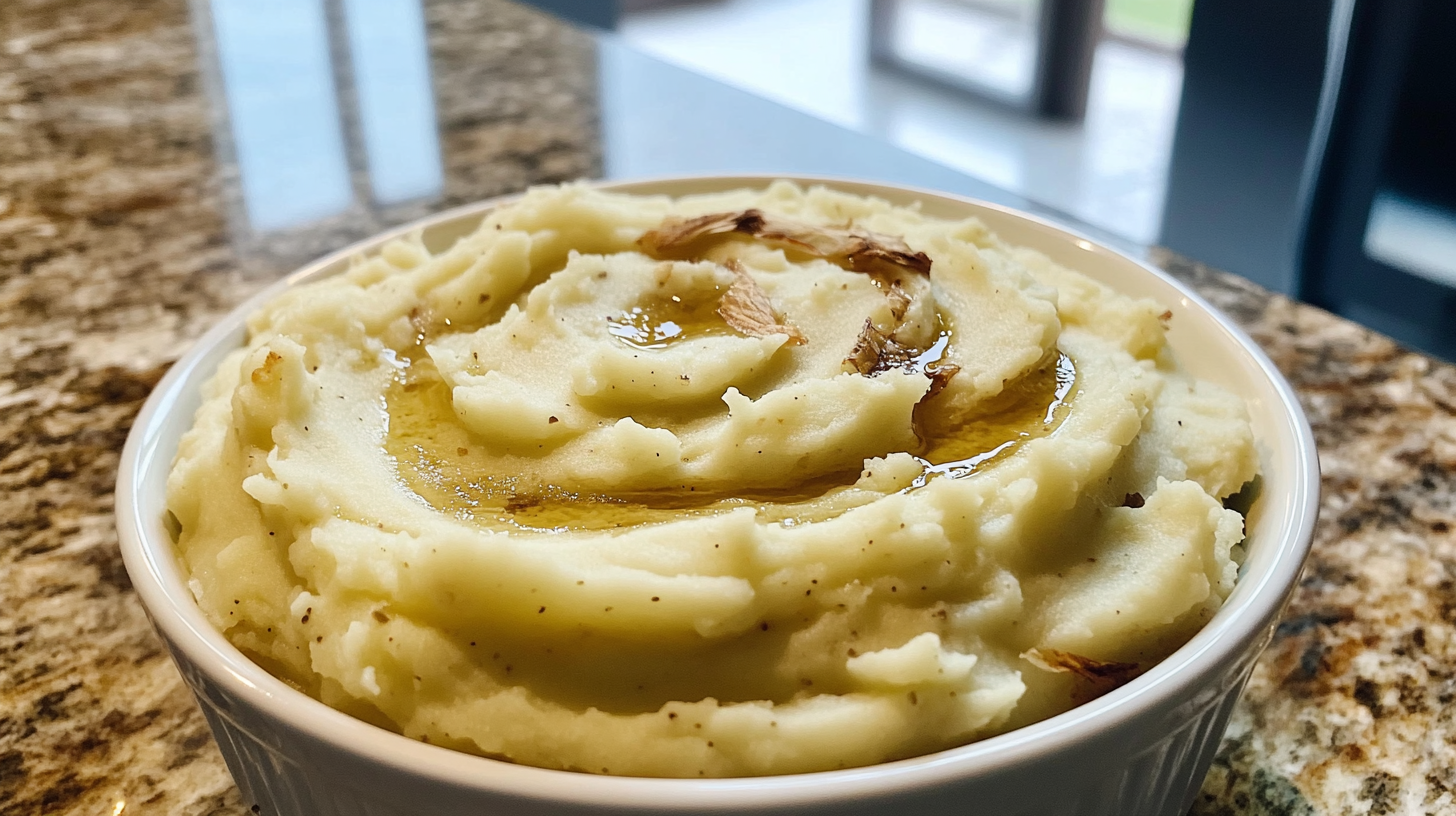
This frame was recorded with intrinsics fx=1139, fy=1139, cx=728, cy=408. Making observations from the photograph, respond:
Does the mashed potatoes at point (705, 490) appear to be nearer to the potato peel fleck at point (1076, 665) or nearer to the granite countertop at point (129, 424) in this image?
the potato peel fleck at point (1076, 665)

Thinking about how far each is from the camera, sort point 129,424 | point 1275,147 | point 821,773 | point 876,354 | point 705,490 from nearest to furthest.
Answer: point 821,773 < point 705,490 < point 876,354 < point 129,424 < point 1275,147

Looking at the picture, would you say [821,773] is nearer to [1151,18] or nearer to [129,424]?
[129,424]

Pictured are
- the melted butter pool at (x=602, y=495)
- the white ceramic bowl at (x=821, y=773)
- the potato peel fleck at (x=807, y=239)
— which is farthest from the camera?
the potato peel fleck at (x=807, y=239)

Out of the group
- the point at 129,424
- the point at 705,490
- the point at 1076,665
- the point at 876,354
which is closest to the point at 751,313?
the point at 876,354

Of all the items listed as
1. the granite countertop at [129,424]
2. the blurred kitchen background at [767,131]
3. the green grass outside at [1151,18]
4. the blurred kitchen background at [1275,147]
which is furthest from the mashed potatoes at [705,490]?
the green grass outside at [1151,18]

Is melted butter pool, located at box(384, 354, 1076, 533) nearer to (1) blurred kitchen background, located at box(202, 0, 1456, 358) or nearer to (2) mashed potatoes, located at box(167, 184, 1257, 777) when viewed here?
(2) mashed potatoes, located at box(167, 184, 1257, 777)
